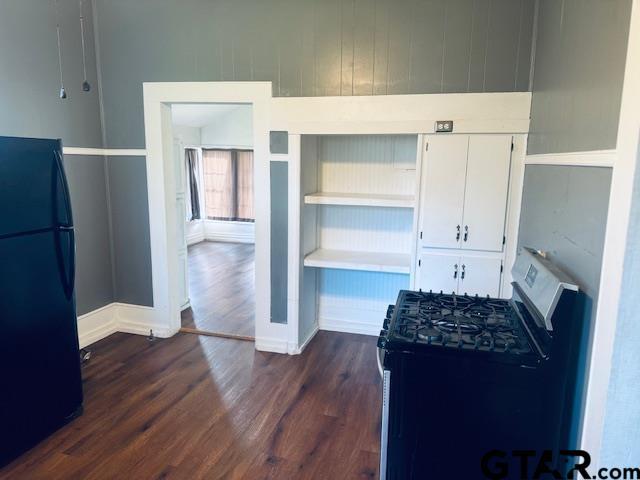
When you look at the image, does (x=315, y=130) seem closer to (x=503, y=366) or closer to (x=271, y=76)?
(x=271, y=76)

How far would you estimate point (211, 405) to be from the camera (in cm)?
279

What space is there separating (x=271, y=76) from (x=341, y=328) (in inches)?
89.1

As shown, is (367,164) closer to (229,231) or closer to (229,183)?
(229,183)

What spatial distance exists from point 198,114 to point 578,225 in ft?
22.9

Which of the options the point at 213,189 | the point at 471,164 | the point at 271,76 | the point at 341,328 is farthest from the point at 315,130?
the point at 213,189

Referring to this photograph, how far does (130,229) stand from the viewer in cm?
383

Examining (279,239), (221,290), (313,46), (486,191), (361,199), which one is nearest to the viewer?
(486,191)

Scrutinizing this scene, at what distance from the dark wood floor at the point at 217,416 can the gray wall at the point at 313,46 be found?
75.4 inches

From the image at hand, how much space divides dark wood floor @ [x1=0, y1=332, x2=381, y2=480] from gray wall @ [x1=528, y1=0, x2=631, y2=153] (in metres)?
1.85

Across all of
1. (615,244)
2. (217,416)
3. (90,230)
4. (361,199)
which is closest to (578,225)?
(615,244)

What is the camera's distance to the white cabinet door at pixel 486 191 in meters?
2.88

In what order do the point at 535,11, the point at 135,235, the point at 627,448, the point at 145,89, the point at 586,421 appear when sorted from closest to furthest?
1. the point at 627,448
2. the point at 586,421
3. the point at 535,11
4. the point at 145,89
5. the point at 135,235

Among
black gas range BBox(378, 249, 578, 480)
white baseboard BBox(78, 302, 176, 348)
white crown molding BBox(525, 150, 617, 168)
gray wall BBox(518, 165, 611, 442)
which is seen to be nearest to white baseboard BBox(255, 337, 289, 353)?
white baseboard BBox(78, 302, 176, 348)

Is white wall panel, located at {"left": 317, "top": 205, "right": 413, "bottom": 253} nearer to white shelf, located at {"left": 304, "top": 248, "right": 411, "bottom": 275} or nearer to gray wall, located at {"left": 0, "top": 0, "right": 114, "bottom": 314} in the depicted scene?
white shelf, located at {"left": 304, "top": 248, "right": 411, "bottom": 275}
